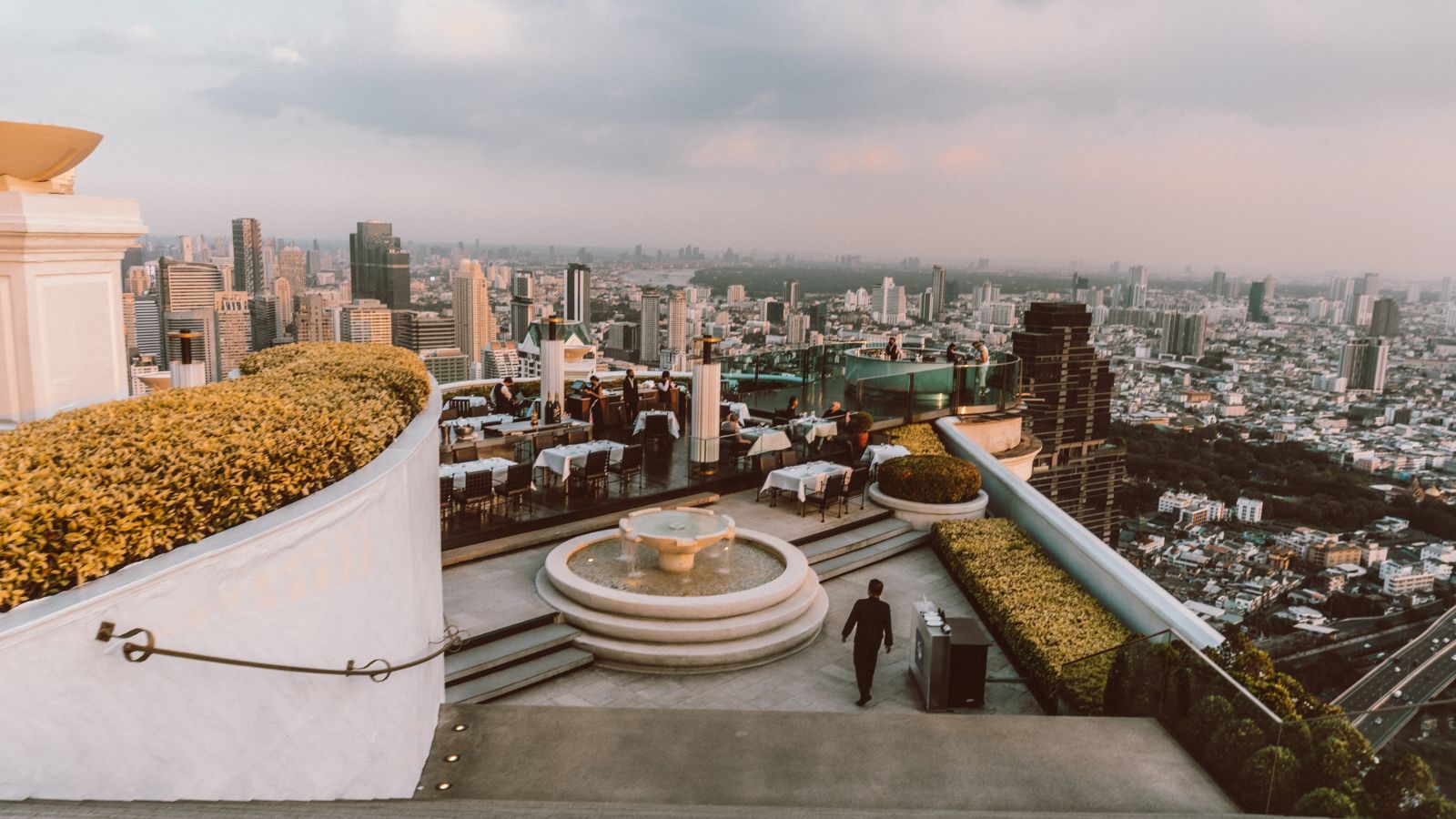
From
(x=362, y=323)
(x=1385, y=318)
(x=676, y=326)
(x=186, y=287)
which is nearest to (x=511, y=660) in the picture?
(x=676, y=326)

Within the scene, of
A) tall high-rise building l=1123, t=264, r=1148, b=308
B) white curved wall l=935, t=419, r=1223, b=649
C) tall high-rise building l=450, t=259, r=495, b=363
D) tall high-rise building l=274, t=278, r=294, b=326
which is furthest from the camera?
tall high-rise building l=1123, t=264, r=1148, b=308

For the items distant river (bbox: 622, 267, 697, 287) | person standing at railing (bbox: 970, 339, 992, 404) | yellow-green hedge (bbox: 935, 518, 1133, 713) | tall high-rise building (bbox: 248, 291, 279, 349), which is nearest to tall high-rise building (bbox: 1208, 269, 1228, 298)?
distant river (bbox: 622, 267, 697, 287)

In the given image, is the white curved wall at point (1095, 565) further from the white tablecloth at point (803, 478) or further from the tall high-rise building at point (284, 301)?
the tall high-rise building at point (284, 301)

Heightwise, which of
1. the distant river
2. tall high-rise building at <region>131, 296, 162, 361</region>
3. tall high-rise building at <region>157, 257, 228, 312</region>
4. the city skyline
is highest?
the city skyline

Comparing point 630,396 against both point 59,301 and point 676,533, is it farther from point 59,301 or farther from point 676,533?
point 59,301

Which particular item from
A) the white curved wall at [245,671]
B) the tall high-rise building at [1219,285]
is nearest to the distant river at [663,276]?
the white curved wall at [245,671]

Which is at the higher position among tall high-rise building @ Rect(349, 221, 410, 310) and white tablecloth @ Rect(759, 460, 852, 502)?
tall high-rise building @ Rect(349, 221, 410, 310)

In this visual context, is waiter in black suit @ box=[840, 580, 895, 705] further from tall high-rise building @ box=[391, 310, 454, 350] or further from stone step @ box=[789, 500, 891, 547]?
tall high-rise building @ box=[391, 310, 454, 350]
